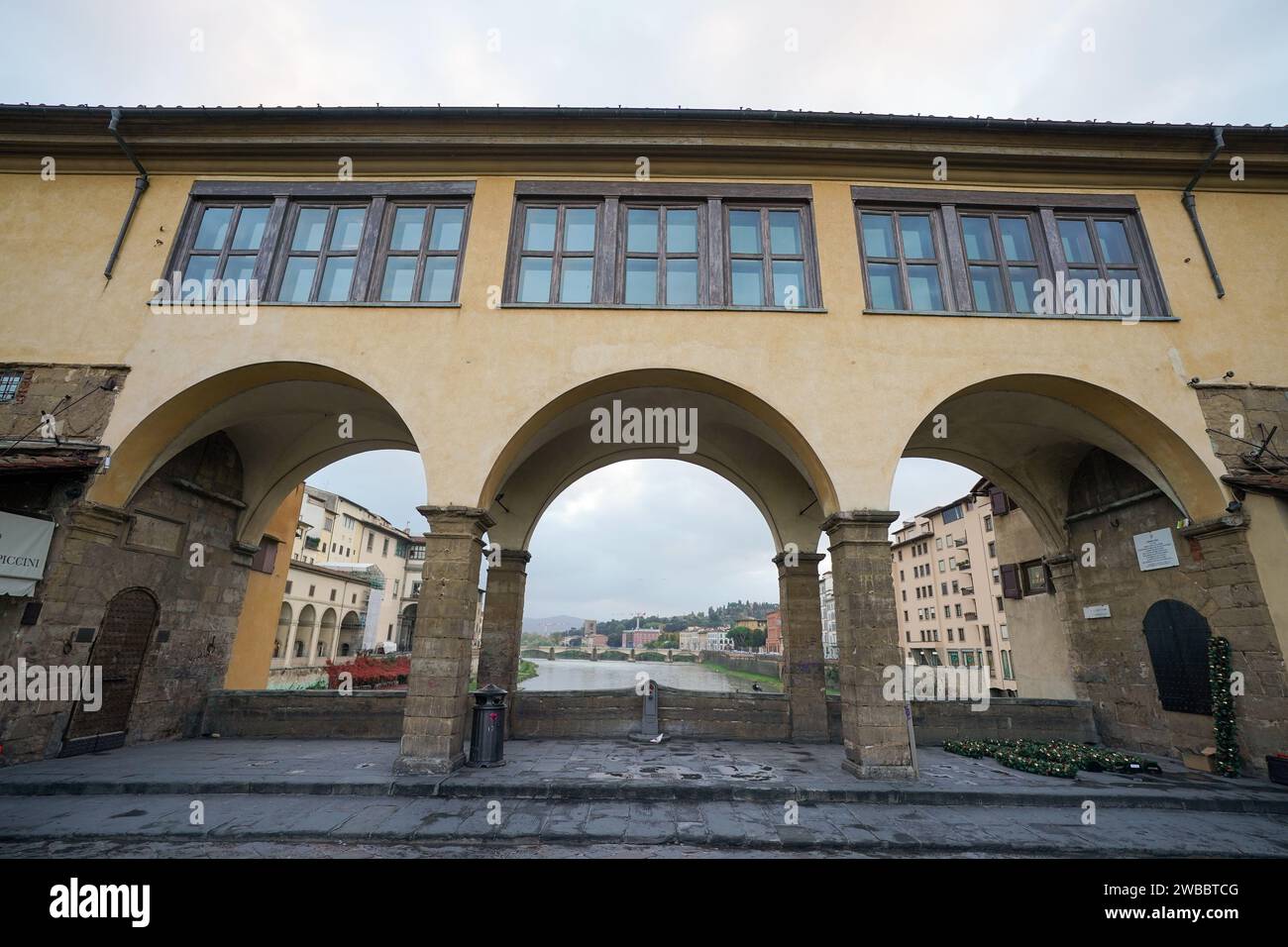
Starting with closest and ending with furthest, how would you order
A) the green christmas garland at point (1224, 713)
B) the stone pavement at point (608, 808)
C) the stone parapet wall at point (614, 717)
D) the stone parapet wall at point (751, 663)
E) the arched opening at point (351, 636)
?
the stone pavement at point (608, 808) → the green christmas garland at point (1224, 713) → the stone parapet wall at point (614, 717) → the arched opening at point (351, 636) → the stone parapet wall at point (751, 663)

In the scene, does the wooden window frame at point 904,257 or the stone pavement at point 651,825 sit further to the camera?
the wooden window frame at point 904,257

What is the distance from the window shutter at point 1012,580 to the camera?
12906 mm

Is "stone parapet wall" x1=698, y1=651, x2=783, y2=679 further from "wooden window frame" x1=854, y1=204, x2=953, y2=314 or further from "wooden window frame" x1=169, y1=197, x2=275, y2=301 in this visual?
"wooden window frame" x1=169, y1=197, x2=275, y2=301

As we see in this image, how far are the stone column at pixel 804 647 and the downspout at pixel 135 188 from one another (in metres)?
12.6

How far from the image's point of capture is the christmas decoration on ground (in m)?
7.64

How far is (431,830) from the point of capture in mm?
5270

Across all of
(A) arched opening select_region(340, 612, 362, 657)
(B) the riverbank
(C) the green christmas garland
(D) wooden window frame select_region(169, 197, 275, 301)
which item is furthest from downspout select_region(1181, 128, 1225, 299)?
(A) arched opening select_region(340, 612, 362, 657)

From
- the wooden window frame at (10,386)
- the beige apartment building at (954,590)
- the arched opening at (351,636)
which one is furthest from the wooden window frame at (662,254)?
the arched opening at (351,636)

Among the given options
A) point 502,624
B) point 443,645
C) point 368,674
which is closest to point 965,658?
point 368,674

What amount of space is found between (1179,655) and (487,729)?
1086cm

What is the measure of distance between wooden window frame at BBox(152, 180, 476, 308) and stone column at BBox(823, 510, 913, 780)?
279 inches

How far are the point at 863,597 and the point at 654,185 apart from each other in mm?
7384

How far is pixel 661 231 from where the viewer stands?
9039mm

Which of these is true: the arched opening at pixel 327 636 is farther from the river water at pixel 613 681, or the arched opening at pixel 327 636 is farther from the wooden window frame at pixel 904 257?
the wooden window frame at pixel 904 257
